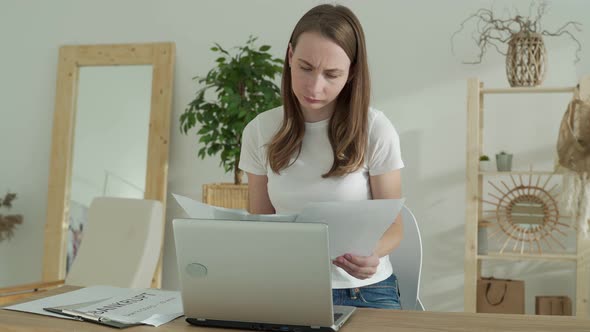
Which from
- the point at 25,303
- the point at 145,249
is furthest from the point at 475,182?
the point at 25,303

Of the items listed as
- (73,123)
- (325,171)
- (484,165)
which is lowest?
(325,171)

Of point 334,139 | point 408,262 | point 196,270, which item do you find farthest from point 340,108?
point 196,270

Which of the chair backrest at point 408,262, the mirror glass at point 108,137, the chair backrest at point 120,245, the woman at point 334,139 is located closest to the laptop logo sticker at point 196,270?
the woman at point 334,139

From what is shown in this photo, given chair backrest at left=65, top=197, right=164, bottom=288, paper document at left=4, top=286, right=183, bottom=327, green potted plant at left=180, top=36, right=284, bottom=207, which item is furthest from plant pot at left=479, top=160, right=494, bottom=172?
paper document at left=4, top=286, right=183, bottom=327

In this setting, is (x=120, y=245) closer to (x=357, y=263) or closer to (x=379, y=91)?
(x=379, y=91)

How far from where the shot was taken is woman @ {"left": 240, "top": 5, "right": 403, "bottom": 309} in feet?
5.41

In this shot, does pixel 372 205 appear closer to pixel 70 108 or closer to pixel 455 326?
pixel 455 326

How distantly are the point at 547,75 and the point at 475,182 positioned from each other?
82cm

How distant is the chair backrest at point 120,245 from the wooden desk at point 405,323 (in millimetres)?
1667

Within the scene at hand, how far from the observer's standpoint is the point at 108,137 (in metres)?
4.44

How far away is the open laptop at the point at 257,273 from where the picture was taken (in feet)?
3.91

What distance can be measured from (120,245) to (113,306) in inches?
69.3

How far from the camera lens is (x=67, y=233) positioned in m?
4.47

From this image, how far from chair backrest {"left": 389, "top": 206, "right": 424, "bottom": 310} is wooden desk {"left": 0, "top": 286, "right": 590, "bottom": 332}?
38 cm
